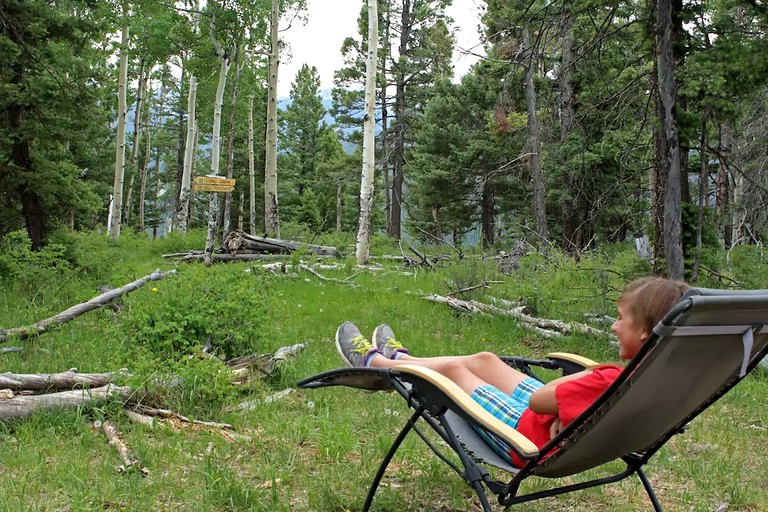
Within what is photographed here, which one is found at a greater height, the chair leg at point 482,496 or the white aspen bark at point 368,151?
the white aspen bark at point 368,151

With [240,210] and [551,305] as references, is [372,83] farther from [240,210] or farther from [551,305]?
[240,210]


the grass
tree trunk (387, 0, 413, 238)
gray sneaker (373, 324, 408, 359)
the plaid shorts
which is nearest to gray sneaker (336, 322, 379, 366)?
gray sneaker (373, 324, 408, 359)

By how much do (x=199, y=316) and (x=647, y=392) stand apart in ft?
12.7

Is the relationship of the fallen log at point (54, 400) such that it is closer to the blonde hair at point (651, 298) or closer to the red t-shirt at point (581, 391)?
the red t-shirt at point (581, 391)

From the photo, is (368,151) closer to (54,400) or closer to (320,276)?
(320,276)

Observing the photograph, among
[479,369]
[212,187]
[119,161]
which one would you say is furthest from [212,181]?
[479,369]

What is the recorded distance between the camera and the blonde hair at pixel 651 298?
7.11 ft

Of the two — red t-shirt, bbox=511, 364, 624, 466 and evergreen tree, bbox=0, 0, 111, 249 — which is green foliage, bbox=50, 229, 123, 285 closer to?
evergreen tree, bbox=0, 0, 111, 249

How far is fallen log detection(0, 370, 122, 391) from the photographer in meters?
3.94

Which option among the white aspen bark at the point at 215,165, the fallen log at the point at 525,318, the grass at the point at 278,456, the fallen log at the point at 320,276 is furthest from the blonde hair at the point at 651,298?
the white aspen bark at the point at 215,165

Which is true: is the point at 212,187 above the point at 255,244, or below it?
above

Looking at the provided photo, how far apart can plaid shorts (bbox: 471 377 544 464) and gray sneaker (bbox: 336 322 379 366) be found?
2.41 ft

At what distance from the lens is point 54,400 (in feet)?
12.6

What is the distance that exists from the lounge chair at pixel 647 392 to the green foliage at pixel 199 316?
2.82 metres
